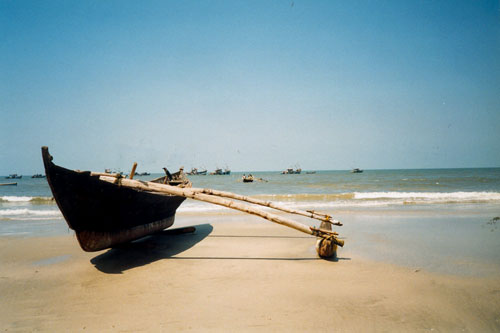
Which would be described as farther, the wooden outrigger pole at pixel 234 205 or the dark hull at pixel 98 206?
the wooden outrigger pole at pixel 234 205

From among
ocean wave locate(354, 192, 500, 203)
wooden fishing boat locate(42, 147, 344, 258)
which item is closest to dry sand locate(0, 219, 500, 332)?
wooden fishing boat locate(42, 147, 344, 258)

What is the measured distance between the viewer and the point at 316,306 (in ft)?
11.0

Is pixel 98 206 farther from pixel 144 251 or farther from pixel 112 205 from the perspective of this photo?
pixel 144 251

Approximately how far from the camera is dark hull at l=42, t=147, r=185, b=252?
13.2 feet

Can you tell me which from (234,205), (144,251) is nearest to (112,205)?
(144,251)

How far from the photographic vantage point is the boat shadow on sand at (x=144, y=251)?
5012 millimetres

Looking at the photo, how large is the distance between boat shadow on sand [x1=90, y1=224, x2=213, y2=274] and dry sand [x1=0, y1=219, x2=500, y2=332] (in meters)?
Result: 0.04

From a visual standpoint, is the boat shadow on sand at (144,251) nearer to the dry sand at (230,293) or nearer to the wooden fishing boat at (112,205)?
the dry sand at (230,293)

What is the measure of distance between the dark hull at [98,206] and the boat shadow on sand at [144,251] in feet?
1.08

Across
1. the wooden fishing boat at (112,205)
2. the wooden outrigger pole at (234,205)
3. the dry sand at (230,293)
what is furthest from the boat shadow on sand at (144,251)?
the wooden outrigger pole at (234,205)

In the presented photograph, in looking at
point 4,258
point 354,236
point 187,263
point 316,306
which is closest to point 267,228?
point 354,236

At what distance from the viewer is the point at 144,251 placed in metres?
5.91

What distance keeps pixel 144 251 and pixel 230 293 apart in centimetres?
304

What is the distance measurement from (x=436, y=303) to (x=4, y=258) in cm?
824
